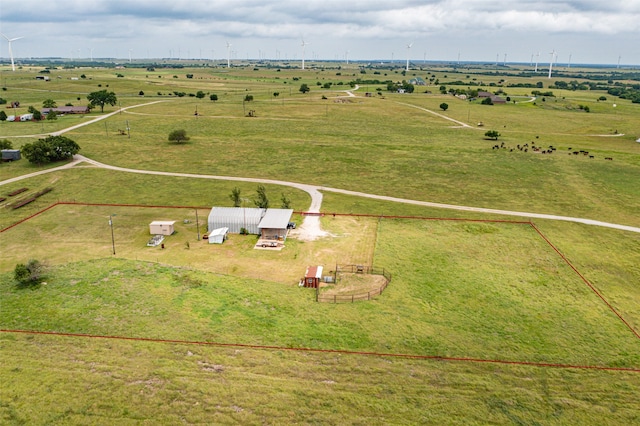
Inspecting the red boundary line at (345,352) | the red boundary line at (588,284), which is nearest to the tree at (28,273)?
the red boundary line at (345,352)

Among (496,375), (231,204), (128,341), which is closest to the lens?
(496,375)

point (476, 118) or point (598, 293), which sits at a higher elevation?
point (476, 118)

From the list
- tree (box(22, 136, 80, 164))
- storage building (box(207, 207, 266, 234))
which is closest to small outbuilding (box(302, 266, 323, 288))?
storage building (box(207, 207, 266, 234))

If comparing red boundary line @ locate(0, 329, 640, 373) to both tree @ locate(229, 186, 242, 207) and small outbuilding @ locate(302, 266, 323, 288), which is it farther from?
tree @ locate(229, 186, 242, 207)

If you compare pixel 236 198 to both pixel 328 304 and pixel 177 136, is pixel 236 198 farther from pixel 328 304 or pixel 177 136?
pixel 177 136

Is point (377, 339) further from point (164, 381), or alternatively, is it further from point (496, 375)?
point (164, 381)

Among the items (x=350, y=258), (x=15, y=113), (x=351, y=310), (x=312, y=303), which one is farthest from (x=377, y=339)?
(x=15, y=113)

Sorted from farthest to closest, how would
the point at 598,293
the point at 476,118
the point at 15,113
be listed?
the point at 476,118 < the point at 15,113 < the point at 598,293
